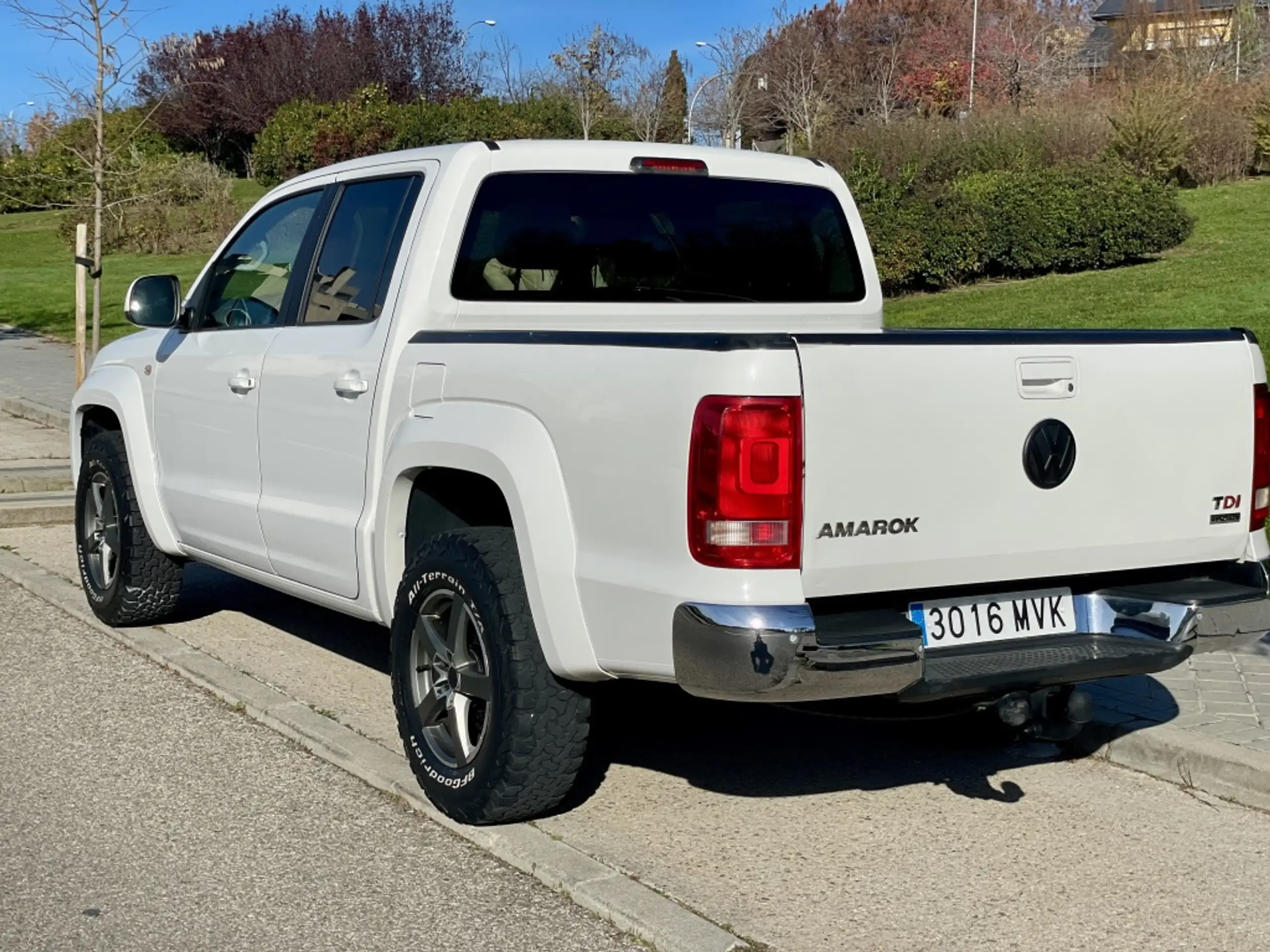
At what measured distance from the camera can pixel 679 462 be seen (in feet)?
13.1

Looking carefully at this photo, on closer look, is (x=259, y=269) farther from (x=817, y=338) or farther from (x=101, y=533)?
(x=817, y=338)

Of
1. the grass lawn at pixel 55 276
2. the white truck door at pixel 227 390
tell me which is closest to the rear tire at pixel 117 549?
the white truck door at pixel 227 390

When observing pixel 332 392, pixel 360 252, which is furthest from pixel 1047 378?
pixel 360 252

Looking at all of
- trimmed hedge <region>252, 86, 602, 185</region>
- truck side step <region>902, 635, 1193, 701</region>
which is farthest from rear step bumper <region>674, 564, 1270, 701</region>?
trimmed hedge <region>252, 86, 602, 185</region>

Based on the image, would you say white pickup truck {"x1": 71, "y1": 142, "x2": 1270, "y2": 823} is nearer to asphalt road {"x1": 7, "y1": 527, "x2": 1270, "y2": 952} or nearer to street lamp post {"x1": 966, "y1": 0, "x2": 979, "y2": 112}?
asphalt road {"x1": 7, "y1": 527, "x2": 1270, "y2": 952}

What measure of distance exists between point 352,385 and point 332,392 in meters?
0.16

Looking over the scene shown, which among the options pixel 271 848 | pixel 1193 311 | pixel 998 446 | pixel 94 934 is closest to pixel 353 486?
pixel 271 848

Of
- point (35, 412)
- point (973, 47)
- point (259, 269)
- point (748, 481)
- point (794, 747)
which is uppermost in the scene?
point (973, 47)

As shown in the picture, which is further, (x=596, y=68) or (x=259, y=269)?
(x=596, y=68)

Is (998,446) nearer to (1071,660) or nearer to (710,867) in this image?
(1071,660)

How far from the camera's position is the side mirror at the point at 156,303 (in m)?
6.71

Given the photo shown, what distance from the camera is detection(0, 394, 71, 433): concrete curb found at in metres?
15.0

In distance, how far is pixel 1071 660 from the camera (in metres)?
4.44

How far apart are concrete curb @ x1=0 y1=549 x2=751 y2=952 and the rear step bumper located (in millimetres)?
590
